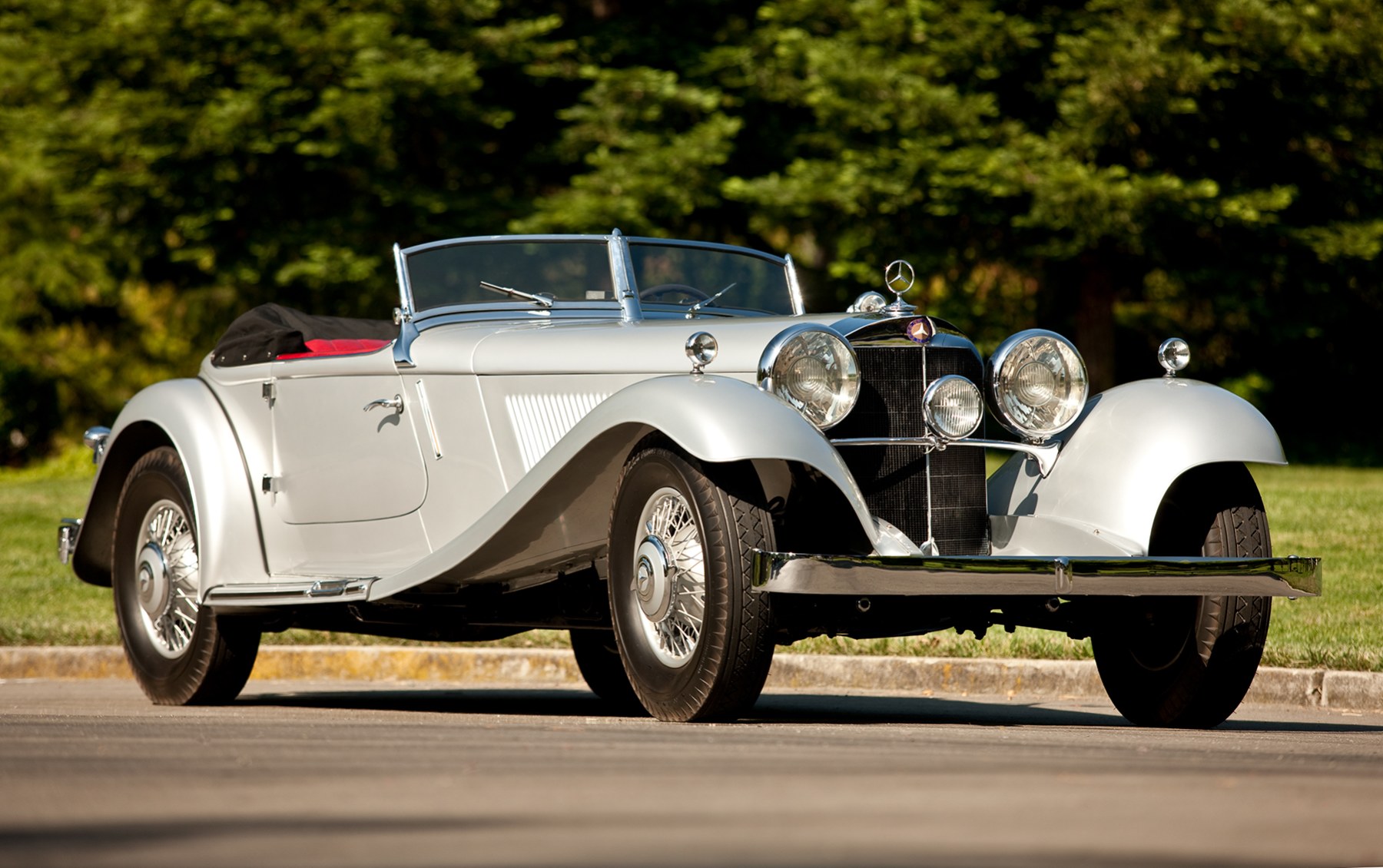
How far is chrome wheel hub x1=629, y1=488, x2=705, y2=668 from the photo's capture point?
18.3 ft

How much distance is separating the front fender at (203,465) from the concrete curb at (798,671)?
1341mm

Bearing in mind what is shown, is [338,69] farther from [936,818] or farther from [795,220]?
[936,818]

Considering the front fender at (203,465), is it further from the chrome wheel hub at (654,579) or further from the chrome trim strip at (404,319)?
the chrome wheel hub at (654,579)

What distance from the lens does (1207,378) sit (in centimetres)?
2594

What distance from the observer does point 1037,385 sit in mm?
6352

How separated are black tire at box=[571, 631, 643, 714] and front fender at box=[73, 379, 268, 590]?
1449mm

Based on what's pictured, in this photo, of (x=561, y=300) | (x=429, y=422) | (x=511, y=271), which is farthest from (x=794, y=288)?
(x=429, y=422)

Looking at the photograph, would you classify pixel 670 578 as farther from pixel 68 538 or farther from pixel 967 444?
pixel 68 538

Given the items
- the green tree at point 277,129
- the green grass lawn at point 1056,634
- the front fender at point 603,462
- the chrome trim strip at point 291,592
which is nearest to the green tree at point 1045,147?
the green tree at point 277,129

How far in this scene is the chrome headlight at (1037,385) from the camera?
6301mm

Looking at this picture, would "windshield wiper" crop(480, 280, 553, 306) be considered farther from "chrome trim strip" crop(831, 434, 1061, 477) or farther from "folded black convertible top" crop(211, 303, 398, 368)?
"chrome trim strip" crop(831, 434, 1061, 477)

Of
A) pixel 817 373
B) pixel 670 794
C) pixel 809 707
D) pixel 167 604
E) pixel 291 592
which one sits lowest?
pixel 809 707

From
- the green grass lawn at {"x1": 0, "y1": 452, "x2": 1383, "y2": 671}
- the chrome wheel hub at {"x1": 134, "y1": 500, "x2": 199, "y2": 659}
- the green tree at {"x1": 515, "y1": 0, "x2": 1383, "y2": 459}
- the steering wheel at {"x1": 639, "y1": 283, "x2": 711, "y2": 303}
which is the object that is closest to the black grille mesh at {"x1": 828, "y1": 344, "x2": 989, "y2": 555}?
the steering wheel at {"x1": 639, "y1": 283, "x2": 711, "y2": 303}

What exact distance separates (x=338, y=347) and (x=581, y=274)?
1092mm
